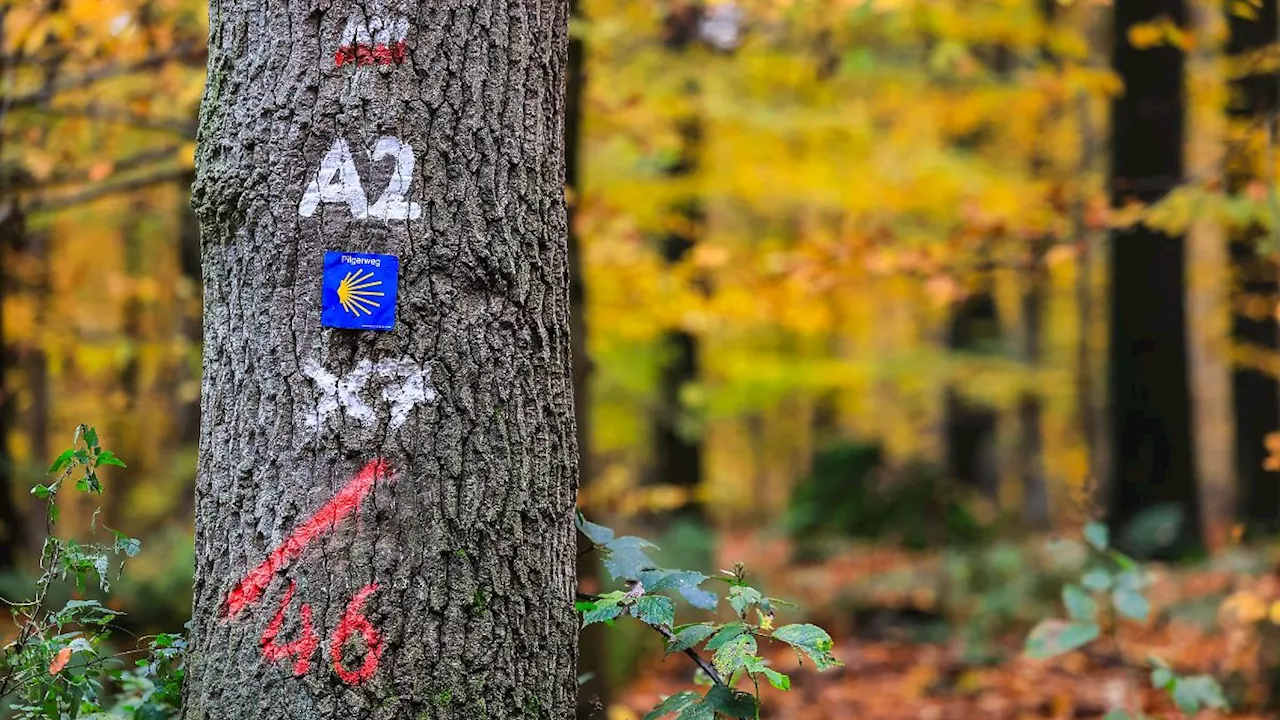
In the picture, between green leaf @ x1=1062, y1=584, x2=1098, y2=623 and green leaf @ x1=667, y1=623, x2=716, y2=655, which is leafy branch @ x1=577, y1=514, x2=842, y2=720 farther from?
green leaf @ x1=1062, y1=584, x2=1098, y2=623

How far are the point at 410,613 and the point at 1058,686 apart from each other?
597cm

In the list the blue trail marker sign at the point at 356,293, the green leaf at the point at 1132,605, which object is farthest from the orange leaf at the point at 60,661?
the green leaf at the point at 1132,605

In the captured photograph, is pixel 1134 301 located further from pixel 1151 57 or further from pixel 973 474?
pixel 973 474

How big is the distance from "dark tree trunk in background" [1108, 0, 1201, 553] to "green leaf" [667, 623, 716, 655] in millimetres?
8298

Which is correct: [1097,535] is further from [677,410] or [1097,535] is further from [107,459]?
[677,410]

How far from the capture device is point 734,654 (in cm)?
221

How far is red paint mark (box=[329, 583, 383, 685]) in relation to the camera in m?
2.04

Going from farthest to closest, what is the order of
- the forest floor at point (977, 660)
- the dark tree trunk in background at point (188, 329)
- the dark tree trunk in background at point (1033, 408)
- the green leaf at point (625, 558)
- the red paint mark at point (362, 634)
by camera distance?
the dark tree trunk in background at point (1033, 408)
the dark tree trunk in background at point (188, 329)
the forest floor at point (977, 660)
the green leaf at point (625, 558)
the red paint mark at point (362, 634)

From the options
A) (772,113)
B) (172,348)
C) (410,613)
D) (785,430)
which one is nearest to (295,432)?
(410,613)

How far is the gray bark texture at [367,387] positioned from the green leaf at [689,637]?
1.13ft

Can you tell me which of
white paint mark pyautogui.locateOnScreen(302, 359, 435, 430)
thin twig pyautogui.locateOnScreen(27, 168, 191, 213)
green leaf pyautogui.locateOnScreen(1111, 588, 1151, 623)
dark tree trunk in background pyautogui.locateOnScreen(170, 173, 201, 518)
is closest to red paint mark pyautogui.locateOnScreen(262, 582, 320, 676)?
white paint mark pyautogui.locateOnScreen(302, 359, 435, 430)

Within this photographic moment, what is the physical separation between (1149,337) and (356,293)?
9.29m

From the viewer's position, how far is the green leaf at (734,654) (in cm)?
219

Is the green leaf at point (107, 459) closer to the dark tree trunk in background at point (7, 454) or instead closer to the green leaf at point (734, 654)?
the green leaf at point (734, 654)
